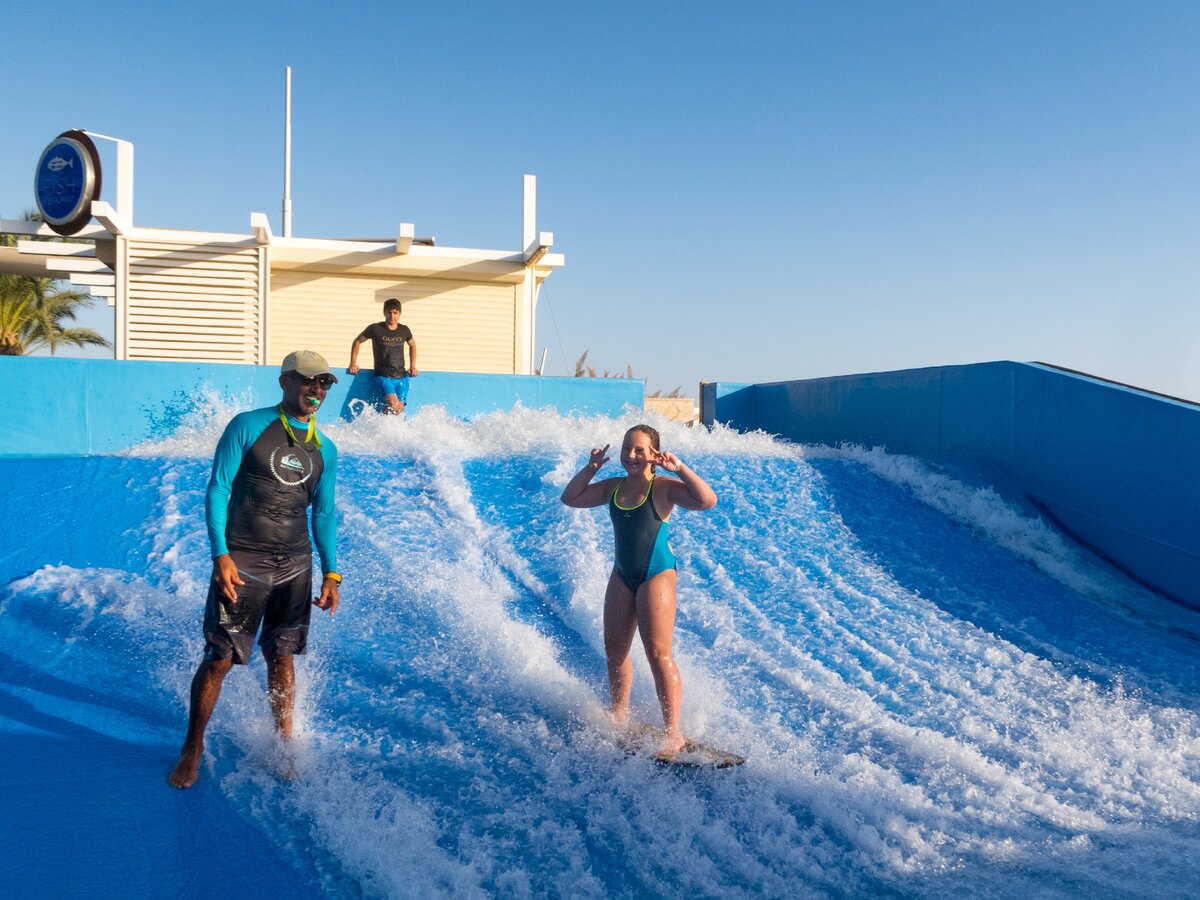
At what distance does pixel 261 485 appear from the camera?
3977 mm

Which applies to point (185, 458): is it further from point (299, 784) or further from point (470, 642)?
point (299, 784)

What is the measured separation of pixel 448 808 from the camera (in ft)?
12.8

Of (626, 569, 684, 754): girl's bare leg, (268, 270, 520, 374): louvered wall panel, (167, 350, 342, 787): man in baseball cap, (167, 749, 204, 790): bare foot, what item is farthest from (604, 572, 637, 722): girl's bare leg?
(268, 270, 520, 374): louvered wall panel

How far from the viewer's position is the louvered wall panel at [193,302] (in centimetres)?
1245

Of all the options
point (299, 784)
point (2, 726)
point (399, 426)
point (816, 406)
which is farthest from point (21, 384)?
point (816, 406)

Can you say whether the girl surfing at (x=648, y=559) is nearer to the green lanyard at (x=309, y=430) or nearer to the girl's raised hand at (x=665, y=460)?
the girl's raised hand at (x=665, y=460)

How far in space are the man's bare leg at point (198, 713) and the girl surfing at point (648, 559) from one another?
1782 millimetres

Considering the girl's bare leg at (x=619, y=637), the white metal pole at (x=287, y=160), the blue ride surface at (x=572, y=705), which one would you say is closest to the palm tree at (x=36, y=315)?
the white metal pole at (x=287, y=160)

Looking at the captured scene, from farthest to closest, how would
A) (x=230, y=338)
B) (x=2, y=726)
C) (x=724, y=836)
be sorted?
(x=230, y=338)
(x=2, y=726)
(x=724, y=836)

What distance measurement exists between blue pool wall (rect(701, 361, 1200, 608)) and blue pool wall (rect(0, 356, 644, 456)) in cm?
606

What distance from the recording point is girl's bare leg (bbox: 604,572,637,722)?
4469 mm

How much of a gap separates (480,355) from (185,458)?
5.90 meters

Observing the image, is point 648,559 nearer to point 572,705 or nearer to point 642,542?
point 642,542

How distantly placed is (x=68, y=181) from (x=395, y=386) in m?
5.42
